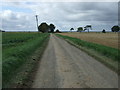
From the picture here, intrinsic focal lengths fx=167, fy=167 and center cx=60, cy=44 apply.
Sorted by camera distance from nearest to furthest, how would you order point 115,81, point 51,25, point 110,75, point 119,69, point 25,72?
1. point 115,81
2. point 110,75
3. point 25,72
4. point 119,69
5. point 51,25

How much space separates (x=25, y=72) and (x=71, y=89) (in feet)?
10.5

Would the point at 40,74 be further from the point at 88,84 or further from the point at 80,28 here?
the point at 80,28

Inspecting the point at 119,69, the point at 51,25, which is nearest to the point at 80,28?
the point at 51,25

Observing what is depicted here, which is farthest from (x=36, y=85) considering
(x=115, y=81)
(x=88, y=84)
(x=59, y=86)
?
(x=115, y=81)

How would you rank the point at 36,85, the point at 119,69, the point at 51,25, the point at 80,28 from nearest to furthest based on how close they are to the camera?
the point at 36,85 → the point at 119,69 → the point at 51,25 → the point at 80,28

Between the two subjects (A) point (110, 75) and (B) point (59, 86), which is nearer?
(B) point (59, 86)

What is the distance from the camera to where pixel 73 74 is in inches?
307

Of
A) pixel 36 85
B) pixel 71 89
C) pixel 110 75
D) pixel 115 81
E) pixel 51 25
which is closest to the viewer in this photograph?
pixel 71 89

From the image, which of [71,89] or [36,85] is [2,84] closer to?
[36,85]

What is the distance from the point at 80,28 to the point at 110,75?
18900cm

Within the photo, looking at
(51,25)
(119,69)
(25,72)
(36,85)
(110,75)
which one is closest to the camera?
(36,85)

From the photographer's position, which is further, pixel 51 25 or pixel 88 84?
pixel 51 25

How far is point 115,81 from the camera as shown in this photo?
22.0ft

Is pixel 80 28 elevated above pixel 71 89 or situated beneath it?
elevated above
